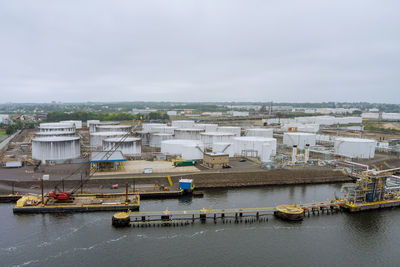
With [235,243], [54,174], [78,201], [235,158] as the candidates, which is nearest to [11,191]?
[54,174]

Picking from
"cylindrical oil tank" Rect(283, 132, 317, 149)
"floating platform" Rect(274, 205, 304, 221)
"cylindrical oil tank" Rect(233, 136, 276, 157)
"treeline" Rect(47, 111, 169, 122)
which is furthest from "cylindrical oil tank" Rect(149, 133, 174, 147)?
"treeline" Rect(47, 111, 169, 122)

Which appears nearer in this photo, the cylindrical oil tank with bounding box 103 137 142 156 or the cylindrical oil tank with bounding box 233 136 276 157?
the cylindrical oil tank with bounding box 103 137 142 156

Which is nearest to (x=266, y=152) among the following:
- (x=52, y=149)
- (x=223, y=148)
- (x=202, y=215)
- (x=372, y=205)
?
(x=223, y=148)

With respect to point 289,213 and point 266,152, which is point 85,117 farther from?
point 289,213

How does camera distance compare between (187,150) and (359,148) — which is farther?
(359,148)

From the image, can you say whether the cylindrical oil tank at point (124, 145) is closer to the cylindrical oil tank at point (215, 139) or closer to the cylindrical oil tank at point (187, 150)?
the cylindrical oil tank at point (187, 150)

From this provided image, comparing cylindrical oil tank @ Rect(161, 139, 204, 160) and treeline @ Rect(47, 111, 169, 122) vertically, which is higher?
treeline @ Rect(47, 111, 169, 122)

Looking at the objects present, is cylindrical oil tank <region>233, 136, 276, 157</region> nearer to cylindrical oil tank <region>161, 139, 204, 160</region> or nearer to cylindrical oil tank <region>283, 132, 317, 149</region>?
cylindrical oil tank <region>161, 139, 204, 160</region>

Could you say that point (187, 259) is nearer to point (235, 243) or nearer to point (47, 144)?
point (235, 243)
